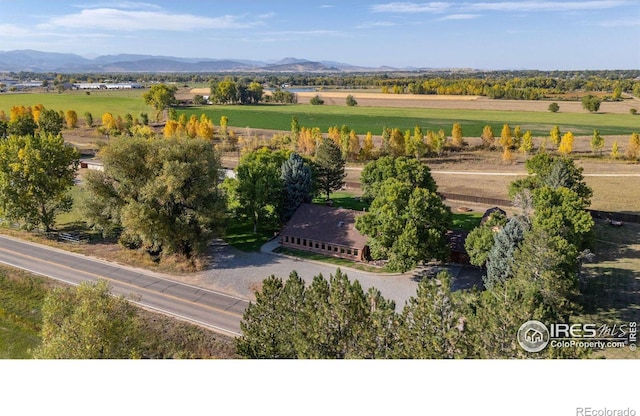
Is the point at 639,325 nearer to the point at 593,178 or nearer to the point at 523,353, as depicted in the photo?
the point at 523,353

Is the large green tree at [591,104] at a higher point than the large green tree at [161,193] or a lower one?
higher

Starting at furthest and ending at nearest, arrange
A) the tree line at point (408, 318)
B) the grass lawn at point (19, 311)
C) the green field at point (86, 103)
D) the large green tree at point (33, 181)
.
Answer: the green field at point (86, 103) → the large green tree at point (33, 181) → the grass lawn at point (19, 311) → the tree line at point (408, 318)

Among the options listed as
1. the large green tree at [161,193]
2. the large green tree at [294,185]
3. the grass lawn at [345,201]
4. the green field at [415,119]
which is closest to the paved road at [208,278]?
the large green tree at [161,193]

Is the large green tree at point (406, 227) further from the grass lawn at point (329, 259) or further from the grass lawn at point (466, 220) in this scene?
the grass lawn at point (466, 220)

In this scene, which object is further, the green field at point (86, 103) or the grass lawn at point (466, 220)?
the green field at point (86, 103)

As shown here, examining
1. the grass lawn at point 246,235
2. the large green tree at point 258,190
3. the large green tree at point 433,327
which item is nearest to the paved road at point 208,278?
the grass lawn at point 246,235

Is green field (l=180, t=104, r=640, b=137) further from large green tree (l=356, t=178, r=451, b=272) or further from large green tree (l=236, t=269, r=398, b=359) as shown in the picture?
large green tree (l=236, t=269, r=398, b=359)

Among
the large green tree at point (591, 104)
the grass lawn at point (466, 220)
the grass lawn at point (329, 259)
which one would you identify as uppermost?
the large green tree at point (591, 104)

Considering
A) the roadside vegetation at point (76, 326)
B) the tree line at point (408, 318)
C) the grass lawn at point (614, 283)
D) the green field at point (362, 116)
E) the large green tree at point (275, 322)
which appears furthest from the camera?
the green field at point (362, 116)
